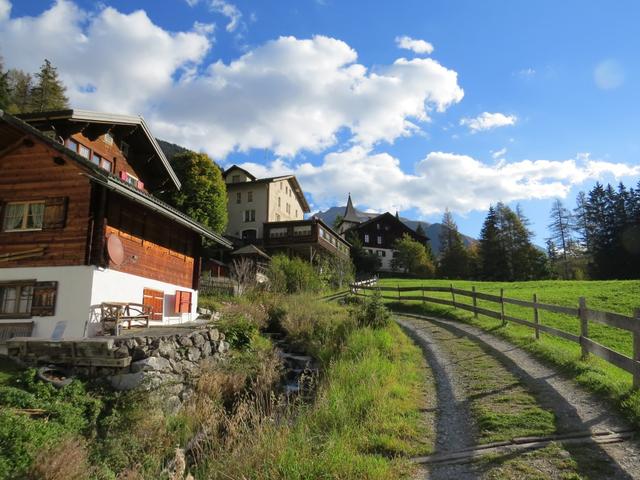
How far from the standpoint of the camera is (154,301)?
17469mm

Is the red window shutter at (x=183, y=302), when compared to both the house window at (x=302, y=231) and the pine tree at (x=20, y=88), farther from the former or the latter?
the pine tree at (x=20, y=88)

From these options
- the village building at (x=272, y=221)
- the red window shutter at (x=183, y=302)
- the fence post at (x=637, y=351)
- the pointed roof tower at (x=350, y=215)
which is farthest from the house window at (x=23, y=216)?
the pointed roof tower at (x=350, y=215)

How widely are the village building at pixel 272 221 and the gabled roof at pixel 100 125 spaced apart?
22.6m

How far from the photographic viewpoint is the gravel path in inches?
219

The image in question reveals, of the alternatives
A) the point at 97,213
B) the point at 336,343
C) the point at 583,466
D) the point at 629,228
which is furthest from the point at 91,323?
the point at 629,228

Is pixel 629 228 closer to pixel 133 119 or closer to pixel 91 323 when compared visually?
pixel 133 119

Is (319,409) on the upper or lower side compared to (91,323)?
lower

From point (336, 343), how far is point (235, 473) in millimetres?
Result: 9929

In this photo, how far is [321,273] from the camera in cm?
3584

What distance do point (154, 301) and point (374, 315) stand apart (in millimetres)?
→ 8214

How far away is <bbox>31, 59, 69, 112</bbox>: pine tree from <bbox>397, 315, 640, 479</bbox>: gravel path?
55.5 meters

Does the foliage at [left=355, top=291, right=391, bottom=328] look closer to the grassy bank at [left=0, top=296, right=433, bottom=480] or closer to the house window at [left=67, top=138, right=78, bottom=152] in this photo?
the grassy bank at [left=0, top=296, right=433, bottom=480]

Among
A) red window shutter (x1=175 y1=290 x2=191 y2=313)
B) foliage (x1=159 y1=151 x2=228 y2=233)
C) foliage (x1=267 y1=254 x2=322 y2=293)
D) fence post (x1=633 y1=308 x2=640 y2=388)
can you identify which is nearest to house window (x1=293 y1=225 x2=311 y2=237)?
foliage (x1=159 y1=151 x2=228 y2=233)

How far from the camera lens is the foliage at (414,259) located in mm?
62928
